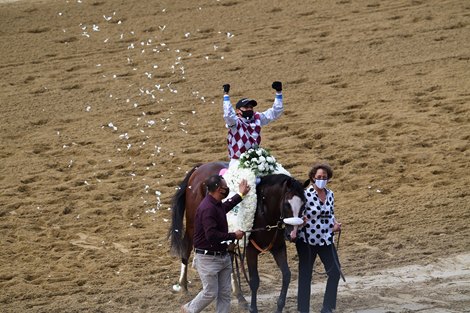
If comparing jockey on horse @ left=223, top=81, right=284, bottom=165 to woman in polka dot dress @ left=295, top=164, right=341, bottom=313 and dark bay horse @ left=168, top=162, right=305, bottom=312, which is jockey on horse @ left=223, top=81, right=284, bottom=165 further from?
woman in polka dot dress @ left=295, top=164, right=341, bottom=313

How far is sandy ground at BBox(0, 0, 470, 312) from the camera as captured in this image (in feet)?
41.8

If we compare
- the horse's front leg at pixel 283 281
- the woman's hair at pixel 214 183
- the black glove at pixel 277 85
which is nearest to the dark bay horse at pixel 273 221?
the horse's front leg at pixel 283 281

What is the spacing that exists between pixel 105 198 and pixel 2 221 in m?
1.57

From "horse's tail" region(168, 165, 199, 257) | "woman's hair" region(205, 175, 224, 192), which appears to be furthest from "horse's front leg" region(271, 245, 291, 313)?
"horse's tail" region(168, 165, 199, 257)

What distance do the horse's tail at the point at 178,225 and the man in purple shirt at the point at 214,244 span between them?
6.82 ft

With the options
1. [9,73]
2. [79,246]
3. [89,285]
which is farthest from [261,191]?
[9,73]

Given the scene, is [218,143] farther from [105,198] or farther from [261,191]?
[261,191]

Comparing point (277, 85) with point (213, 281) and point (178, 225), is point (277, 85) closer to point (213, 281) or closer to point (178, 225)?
point (178, 225)

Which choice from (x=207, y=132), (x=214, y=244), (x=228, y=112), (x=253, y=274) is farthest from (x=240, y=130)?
(x=207, y=132)

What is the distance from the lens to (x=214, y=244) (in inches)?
403

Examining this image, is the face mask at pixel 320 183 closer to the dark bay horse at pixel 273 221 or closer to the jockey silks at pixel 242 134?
the dark bay horse at pixel 273 221

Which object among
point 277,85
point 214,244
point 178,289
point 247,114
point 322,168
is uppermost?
point 277,85

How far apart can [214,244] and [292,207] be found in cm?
102

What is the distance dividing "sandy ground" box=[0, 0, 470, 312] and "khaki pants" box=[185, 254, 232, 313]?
1413mm
